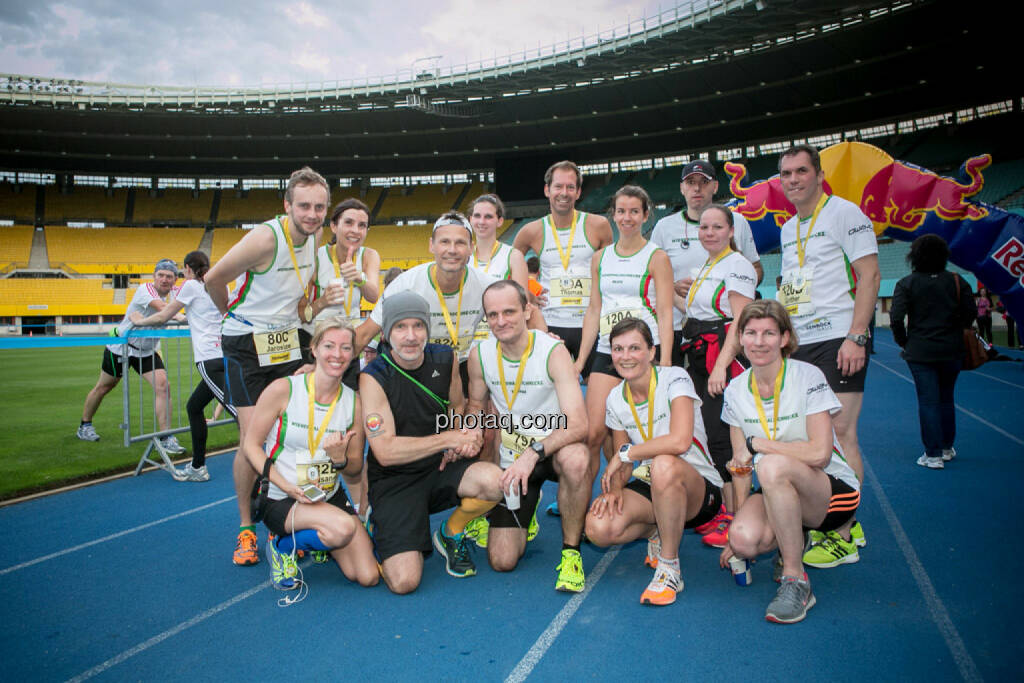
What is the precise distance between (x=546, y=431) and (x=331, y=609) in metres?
1.41

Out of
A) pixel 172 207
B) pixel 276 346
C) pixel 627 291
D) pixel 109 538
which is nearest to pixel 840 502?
pixel 627 291

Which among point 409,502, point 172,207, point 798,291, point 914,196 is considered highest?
point 172,207

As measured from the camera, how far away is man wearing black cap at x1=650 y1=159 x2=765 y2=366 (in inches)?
162

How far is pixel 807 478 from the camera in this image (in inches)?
110

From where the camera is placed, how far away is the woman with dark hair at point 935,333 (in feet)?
17.2

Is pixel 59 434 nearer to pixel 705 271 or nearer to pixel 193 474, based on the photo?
pixel 193 474

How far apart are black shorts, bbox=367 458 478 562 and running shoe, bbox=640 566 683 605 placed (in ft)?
3.77

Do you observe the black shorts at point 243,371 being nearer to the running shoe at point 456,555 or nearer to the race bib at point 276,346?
the race bib at point 276,346

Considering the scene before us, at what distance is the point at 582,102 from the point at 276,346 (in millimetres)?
26721

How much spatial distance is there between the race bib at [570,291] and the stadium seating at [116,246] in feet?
120

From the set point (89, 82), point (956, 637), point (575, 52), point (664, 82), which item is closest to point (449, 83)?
point (575, 52)

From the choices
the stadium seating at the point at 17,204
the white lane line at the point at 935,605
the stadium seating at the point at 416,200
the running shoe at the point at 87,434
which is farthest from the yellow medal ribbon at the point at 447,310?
the stadium seating at the point at 17,204

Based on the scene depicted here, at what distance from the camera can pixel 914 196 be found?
21.6 feet

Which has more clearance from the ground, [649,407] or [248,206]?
[248,206]
